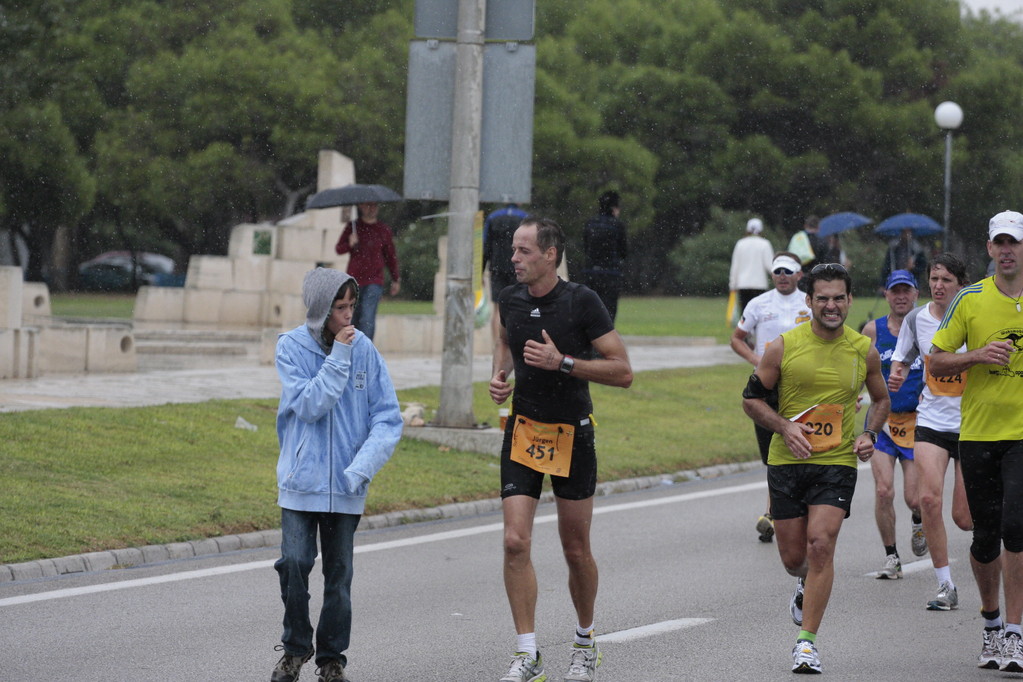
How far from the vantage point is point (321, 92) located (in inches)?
2108

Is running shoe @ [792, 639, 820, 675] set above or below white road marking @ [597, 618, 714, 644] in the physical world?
above

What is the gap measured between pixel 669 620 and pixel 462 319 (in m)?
6.80

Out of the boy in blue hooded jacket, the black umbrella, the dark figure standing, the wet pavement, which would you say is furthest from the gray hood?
the dark figure standing

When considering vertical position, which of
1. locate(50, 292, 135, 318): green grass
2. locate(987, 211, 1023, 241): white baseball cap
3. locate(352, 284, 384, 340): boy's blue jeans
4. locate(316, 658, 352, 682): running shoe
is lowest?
locate(316, 658, 352, 682): running shoe

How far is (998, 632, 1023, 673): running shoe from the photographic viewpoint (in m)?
7.52

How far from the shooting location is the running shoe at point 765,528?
11.8 meters

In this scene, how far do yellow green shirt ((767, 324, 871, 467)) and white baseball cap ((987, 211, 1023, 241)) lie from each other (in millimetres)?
827

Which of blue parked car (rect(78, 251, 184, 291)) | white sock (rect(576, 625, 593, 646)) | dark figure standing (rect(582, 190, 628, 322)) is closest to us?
white sock (rect(576, 625, 593, 646))

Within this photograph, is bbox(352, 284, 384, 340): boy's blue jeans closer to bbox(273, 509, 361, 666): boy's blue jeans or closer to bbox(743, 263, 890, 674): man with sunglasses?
bbox(743, 263, 890, 674): man with sunglasses

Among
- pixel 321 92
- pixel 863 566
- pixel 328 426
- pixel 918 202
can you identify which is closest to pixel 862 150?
pixel 918 202

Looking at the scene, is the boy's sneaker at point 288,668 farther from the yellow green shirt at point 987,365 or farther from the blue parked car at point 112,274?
the blue parked car at point 112,274

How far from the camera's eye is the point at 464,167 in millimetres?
15031

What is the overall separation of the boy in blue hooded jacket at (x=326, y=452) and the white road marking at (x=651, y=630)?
1.83 m

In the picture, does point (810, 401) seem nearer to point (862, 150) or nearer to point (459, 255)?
point (459, 255)
